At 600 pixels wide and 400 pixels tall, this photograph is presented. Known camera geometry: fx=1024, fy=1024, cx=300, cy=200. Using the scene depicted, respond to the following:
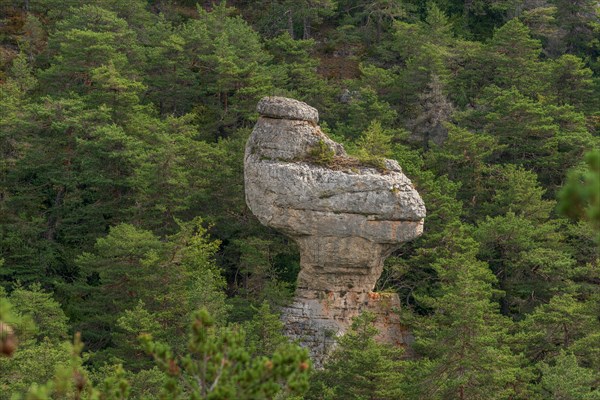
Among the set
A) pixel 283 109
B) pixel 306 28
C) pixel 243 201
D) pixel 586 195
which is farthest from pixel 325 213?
pixel 306 28

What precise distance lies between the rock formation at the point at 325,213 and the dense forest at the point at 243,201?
100 cm

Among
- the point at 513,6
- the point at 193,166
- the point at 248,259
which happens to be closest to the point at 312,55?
the point at 513,6

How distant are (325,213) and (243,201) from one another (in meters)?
3.96

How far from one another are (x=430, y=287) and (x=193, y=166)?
795 centimetres

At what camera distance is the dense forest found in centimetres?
2380

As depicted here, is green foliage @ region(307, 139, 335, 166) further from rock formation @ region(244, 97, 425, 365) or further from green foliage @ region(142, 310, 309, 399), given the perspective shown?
green foliage @ region(142, 310, 309, 399)

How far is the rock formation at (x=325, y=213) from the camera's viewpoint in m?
26.6

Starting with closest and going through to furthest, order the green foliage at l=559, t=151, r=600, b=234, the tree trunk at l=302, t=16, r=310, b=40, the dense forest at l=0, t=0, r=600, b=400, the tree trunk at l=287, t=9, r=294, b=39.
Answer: the green foliage at l=559, t=151, r=600, b=234, the dense forest at l=0, t=0, r=600, b=400, the tree trunk at l=287, t=9, r=294, b=39, the tree trunk at l=302, t=16, r=310, b=40

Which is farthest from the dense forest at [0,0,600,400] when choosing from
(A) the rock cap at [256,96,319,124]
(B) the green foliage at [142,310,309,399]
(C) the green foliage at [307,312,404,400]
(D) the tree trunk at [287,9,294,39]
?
(A) the rock cap at [256,96,319,124]

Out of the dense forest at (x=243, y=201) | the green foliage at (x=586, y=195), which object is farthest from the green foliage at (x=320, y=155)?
the green foliage at (x=586, y=195)

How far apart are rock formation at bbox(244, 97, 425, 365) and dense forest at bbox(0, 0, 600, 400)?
100cm

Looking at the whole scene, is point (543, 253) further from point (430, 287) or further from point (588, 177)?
point (588, 177)

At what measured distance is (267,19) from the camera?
44844 mm

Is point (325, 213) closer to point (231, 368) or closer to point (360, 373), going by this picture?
point (360, 373)
